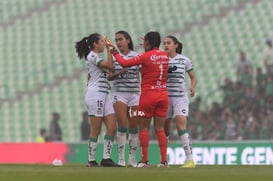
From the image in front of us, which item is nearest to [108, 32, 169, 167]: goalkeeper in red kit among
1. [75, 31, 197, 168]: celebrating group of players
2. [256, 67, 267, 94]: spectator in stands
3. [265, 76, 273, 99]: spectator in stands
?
[75, 31, 197, 168]: celebrating group of players

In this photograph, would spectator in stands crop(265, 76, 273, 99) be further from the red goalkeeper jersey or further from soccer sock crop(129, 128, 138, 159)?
the red goalkeeper jersey

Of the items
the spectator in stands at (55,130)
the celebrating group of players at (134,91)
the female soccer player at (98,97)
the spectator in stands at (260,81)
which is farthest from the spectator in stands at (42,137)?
the female soccer player at (98,97)

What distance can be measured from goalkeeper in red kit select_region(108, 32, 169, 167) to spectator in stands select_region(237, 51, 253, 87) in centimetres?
1006

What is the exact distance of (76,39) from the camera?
99.7 ft

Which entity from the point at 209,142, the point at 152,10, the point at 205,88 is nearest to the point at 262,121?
the point at 209,142

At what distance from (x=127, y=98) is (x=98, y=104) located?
535 millimetres

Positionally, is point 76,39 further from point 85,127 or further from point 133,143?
point 133,143

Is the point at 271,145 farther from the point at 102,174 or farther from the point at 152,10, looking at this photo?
the point at 152,10

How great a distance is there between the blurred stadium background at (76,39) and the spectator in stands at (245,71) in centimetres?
98

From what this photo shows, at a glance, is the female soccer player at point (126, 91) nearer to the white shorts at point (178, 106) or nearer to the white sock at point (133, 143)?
the white sock at point (133, 143)

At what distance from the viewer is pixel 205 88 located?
26.5 meters

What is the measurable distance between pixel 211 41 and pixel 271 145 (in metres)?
9.13

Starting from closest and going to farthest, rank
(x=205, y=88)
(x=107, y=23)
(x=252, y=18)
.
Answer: (x=205, y=88)
(x=252, y=18)
(x=107, y=23)

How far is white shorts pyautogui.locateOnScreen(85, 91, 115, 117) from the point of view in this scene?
14273mm
